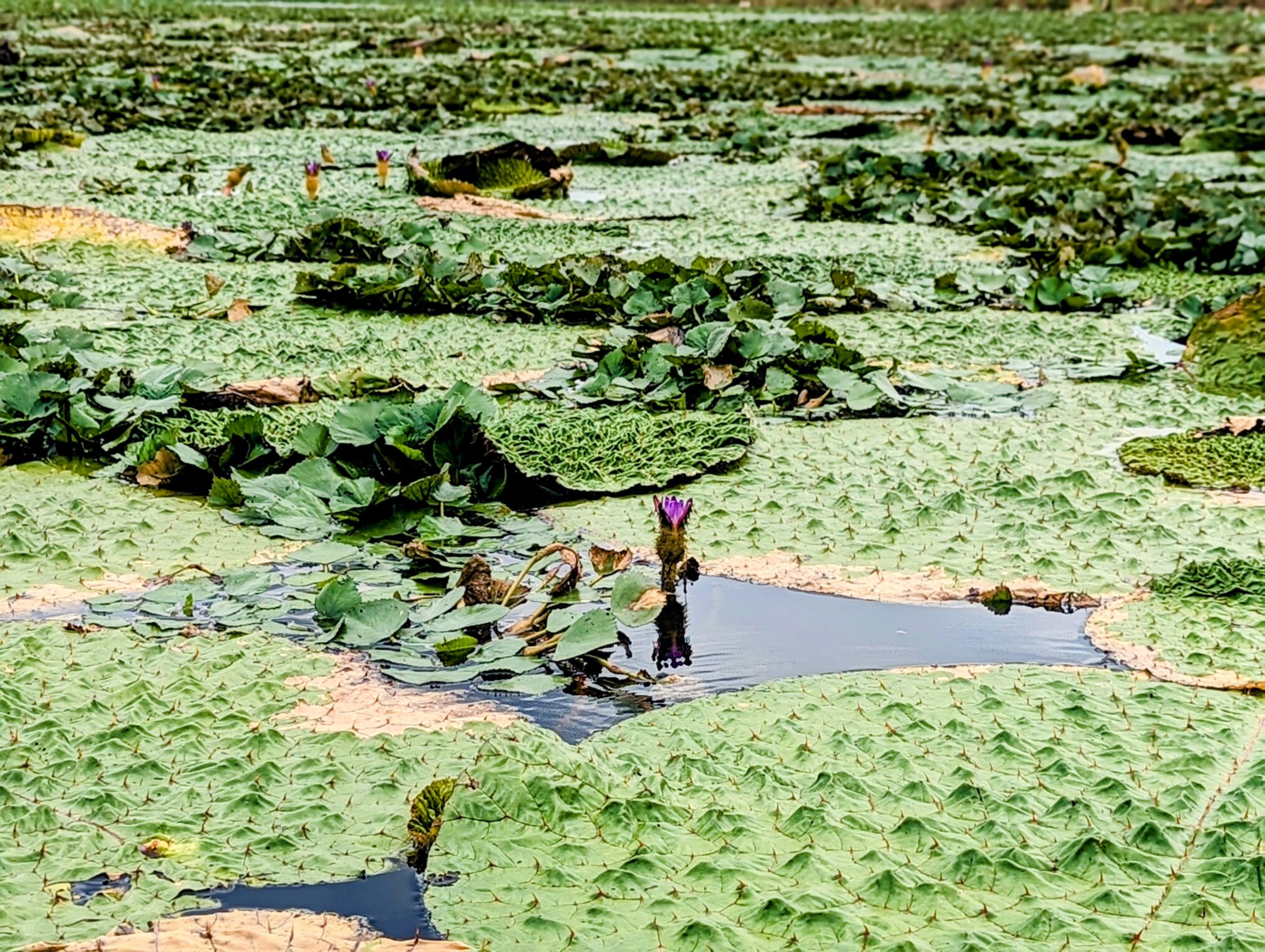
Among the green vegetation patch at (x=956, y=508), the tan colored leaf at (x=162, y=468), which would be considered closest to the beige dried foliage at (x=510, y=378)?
the green vegetation patch at (x=956, y=508)

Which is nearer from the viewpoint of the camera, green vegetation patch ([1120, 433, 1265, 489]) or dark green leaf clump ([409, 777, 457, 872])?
dark green leaf clump ([409, 777, 457, 872])

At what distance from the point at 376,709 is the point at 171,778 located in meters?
0.33

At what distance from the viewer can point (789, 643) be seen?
2.70 meters

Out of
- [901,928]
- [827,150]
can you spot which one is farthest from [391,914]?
[827,150]

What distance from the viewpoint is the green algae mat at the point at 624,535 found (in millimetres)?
1919

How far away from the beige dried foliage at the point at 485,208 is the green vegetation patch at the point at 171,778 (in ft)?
15.2

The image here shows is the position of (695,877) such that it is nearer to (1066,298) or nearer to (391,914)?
(391,914)

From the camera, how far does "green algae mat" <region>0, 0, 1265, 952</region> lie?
1.92m

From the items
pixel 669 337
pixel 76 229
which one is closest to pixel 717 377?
pixel 669 337

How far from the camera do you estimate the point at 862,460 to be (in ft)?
11.9

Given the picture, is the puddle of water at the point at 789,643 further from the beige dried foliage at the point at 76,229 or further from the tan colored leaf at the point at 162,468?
the beige dried foliage at the point at 76,229

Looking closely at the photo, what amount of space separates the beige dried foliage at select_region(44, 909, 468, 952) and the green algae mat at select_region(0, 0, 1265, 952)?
5cm

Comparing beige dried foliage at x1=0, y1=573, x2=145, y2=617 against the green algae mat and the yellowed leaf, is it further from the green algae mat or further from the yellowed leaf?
the yellowed leaf

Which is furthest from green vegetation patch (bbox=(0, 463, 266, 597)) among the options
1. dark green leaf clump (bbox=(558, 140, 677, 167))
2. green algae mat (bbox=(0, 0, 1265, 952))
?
dark green leaf clump (bbox=(558, 140, 677, 167))
